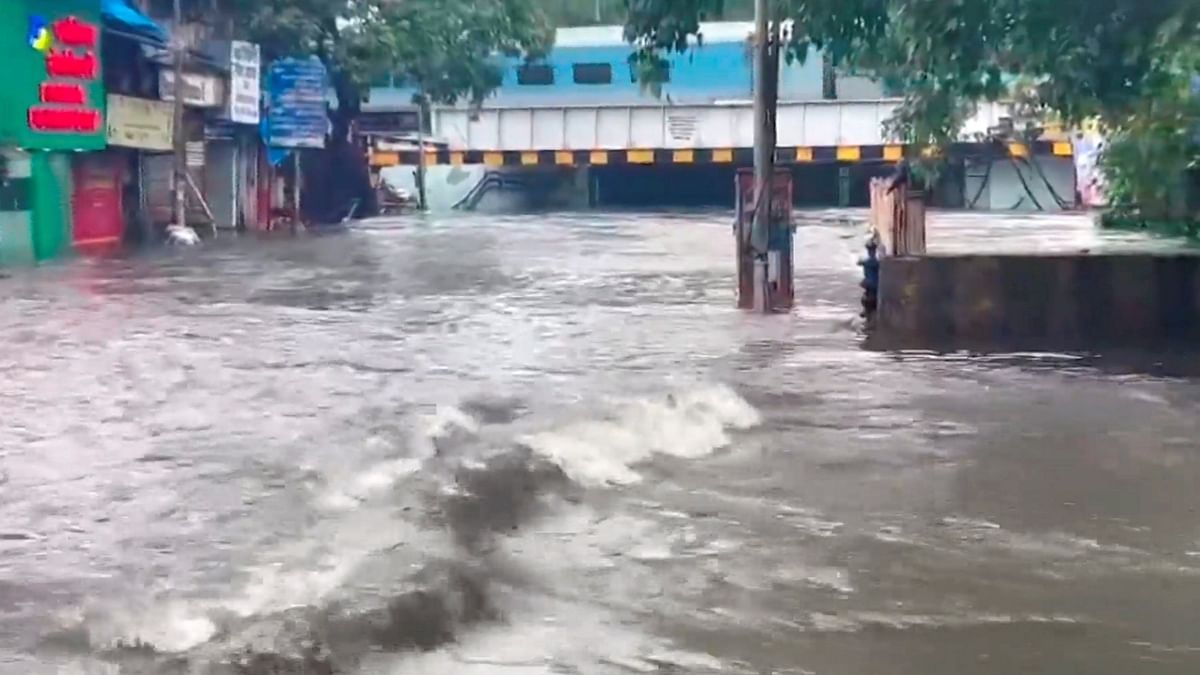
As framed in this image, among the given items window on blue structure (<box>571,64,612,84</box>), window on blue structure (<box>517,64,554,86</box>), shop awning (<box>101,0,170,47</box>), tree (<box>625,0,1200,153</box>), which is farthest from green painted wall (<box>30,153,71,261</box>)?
window on blue structure (<box>571,64,612,84</box>)

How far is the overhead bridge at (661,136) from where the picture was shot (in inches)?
1670

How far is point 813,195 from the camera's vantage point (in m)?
46.8

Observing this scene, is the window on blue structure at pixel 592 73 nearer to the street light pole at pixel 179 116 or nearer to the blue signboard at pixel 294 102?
the blue signboard at pixel 294 102

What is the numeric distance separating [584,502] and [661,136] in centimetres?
3679

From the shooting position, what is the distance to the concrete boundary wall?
1275cm

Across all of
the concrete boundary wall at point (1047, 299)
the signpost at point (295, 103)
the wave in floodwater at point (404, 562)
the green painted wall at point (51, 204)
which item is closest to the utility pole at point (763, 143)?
the concrete boundary wall at point (1047, 299)

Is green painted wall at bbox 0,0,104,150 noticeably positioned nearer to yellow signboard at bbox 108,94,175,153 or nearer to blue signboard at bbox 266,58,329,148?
yellow signboard at bbox 108,94,175,153

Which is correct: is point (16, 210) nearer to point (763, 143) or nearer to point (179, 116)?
point (179, 116)

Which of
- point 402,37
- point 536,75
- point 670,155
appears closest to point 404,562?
point 402,37

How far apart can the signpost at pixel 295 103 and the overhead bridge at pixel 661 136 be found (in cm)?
961

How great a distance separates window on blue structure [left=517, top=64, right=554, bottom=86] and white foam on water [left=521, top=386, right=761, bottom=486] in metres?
40.3

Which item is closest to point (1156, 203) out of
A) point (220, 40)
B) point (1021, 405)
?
point (1021, 405)

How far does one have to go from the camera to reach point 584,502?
24.2 ft

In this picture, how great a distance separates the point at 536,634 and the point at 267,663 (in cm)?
86
